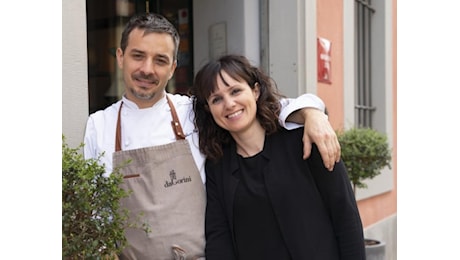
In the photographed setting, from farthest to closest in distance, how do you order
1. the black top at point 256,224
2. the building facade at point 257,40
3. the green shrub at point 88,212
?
1. the building facade at point 257,40
2. the black top at point 256,224
3. the green shrub at point 88,212

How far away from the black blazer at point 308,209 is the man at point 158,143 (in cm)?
Answer: 9

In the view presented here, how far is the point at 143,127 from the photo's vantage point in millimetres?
2592

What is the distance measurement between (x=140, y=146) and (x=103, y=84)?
3152 millimetres

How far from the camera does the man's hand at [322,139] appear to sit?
89.0 inches

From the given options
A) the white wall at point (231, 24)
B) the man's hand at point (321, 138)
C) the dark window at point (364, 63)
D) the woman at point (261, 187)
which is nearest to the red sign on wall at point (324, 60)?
the white wall at point (231, 24)

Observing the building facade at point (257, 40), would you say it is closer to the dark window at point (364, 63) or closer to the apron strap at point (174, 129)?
the dark window at point (364, 63)

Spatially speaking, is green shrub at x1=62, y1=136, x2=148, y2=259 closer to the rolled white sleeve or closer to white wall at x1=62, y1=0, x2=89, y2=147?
white wall at x1=62, y1=0, x2=89, y2=147

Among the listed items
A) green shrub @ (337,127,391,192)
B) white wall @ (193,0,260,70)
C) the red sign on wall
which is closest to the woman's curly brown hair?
white wall @ (193,0,260,70)

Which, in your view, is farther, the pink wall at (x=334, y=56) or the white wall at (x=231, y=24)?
the pink wall at (x=334, y=56)

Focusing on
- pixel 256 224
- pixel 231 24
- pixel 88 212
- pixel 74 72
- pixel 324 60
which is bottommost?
pixel 256 224

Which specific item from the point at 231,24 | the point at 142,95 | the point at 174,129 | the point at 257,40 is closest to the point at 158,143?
the point at 174,129

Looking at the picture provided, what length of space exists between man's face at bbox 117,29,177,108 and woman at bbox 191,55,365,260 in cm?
18

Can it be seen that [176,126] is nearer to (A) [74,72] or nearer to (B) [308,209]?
(A) [74,72]

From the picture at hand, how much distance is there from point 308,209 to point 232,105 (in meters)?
0.55
